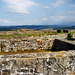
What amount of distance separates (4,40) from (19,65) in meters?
5.43

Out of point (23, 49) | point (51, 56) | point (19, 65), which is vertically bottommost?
point (23, 49)

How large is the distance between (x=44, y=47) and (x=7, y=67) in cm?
569

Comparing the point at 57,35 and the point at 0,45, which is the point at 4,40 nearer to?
the point at 0,45

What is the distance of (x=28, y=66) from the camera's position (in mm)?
3160

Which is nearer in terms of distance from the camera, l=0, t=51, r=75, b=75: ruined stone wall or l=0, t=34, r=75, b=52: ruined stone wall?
l=0, t=51, r=75, b=75: ruined stone wall

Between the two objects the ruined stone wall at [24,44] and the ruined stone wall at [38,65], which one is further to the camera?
the ruined stone wall at [24,44]

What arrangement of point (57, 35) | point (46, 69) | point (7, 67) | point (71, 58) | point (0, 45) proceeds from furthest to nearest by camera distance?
point (57, 35), point (0, 45), point (71, 58), point (46, 69), point (7, 67)

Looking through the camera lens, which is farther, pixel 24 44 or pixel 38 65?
pixel 24 44

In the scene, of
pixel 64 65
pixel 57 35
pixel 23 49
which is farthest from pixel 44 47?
pixel 64 65

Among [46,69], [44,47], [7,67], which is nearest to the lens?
[7,67]

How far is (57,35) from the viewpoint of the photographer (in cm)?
1235

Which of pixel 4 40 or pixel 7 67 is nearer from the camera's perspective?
pixel 7 67

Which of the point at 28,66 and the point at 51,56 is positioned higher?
the point at 51,56

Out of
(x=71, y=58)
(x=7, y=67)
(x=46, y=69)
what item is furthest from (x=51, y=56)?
(x=7, y=67)
